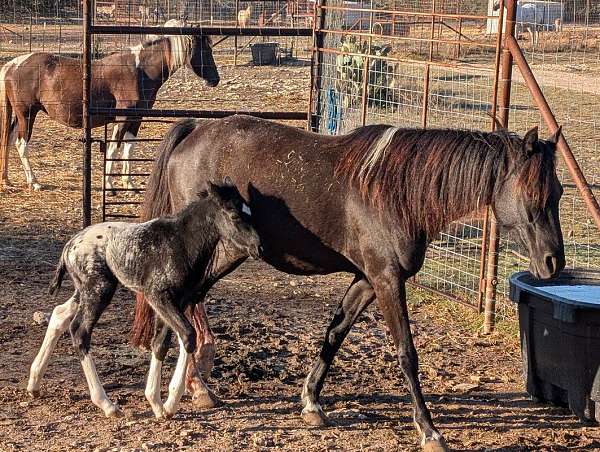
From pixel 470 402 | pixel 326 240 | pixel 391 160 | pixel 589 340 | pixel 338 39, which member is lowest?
pixel 470 402

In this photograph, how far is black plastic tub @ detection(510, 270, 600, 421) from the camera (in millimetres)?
5281

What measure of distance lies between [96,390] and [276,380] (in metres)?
1.26

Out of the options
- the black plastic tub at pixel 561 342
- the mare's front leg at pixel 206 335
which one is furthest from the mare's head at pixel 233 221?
the black plastic tub at pixel 561 342

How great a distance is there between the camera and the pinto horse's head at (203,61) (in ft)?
41.1

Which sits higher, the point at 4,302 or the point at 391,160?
the point at 391,160

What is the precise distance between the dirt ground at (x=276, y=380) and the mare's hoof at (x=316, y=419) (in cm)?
5

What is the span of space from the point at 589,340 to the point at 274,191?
76.2 inches

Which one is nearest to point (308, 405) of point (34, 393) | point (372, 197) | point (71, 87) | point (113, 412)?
point (113, 412)

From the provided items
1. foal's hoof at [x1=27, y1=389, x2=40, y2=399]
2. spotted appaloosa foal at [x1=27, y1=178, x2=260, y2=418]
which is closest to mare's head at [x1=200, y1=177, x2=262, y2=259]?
spotted appaloosa foal at [x1=27, y1=178, x2=260, y2=418]

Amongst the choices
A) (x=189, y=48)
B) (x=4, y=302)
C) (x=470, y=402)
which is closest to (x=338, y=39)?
(x=189, y=48)

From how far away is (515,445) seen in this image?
16.8ft

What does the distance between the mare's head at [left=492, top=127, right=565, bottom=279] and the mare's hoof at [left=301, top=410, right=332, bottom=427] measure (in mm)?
1407

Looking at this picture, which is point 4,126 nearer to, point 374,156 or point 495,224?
point 495,224

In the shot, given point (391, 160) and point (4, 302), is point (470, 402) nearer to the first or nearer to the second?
point (391, 160)
